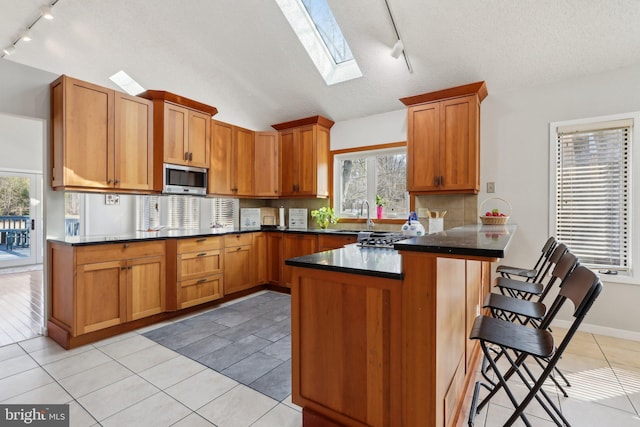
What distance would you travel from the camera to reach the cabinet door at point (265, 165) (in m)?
4.82

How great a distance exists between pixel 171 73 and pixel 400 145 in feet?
10.6

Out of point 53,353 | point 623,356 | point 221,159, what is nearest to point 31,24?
point 221,159

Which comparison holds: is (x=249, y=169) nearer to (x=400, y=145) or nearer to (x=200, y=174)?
(x=200, y=174)

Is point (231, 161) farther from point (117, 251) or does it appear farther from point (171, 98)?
point (117, 251)

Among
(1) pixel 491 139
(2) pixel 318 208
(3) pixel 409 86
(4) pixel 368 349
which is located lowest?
(4) pixel 368 349

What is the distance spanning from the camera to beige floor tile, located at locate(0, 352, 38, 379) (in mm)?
2287

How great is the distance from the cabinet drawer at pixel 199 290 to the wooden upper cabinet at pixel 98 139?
1.19 metres

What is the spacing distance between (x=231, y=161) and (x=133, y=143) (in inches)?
52.3

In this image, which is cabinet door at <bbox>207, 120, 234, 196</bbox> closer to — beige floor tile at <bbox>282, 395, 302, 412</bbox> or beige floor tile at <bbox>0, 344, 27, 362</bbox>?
beige floor tile at <bbox>0, 344, 27, 362</bbox>

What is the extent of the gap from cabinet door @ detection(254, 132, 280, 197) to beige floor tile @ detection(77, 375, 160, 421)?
3.07 meters

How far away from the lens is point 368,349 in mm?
1469

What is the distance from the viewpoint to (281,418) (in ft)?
5.95

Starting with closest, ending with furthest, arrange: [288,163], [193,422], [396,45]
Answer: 1. [193,422]
2. [396,45]
3. [288,163]

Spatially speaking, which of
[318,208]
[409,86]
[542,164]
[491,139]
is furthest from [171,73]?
[542,164]
